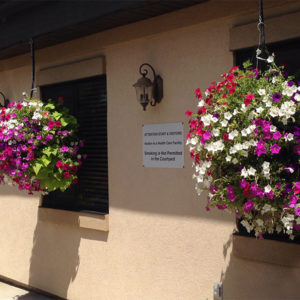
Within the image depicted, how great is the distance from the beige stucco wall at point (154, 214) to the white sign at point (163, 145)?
0.07 meters

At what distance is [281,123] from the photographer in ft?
10.0

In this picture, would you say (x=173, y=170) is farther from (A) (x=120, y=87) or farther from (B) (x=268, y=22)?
(B) (x=268, y=22)

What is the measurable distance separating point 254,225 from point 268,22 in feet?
5.93

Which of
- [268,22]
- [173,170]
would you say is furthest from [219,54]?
[173,170]

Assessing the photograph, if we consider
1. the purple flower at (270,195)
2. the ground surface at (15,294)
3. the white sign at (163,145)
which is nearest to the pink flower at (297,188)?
the purple flower at (270,195)

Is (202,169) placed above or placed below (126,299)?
above

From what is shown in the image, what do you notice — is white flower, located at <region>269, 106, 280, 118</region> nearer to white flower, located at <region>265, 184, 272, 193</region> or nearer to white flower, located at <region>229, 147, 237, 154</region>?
white flower, located at <region>229, 147, 237, 154</region>

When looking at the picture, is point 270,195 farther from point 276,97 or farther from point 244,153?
point 276,97

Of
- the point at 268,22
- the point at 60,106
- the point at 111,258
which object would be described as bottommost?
the point at 111,258

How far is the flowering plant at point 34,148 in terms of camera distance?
5070 mm

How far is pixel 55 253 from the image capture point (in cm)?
607

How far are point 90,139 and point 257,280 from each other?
8.98ft

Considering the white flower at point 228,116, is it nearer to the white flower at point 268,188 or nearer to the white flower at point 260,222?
the white flower at point 268,188

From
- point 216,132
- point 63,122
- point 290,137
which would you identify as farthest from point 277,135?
point 63,122
